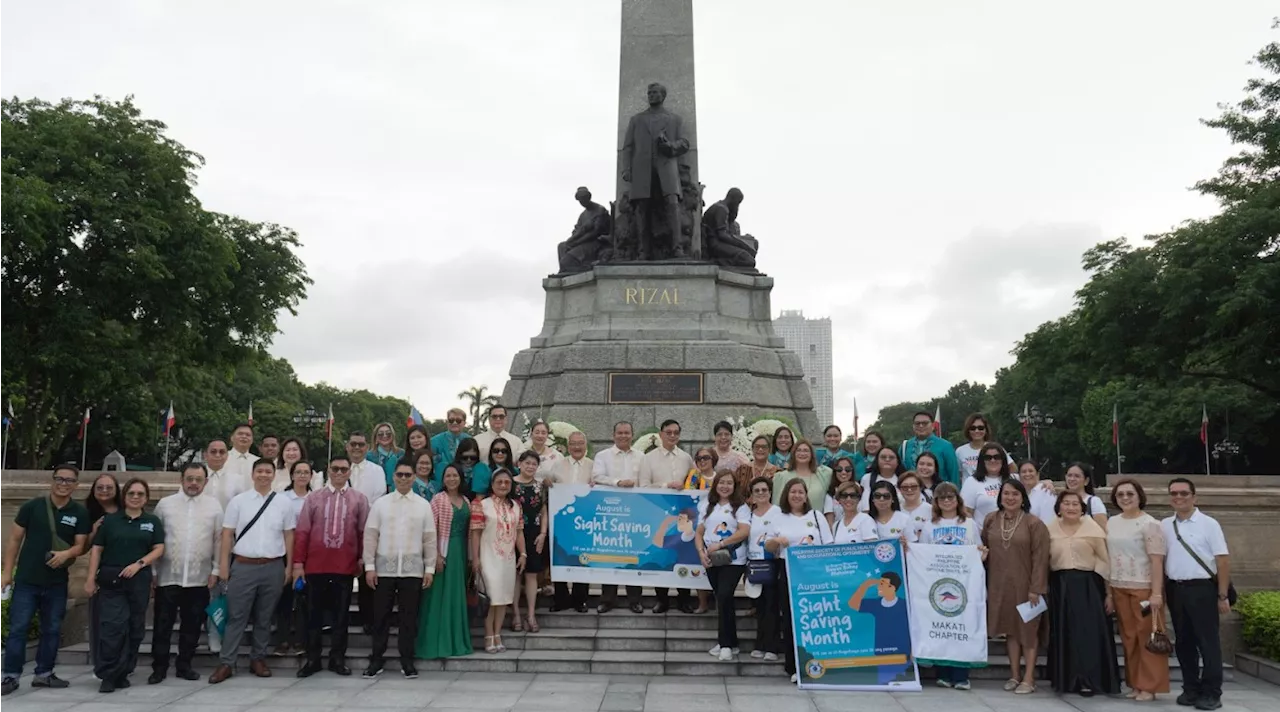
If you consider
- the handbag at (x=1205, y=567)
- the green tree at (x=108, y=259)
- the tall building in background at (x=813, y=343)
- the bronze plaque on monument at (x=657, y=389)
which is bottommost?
the handbag at (x=1205, y=567)

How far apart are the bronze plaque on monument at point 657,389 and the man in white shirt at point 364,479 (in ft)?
24.3

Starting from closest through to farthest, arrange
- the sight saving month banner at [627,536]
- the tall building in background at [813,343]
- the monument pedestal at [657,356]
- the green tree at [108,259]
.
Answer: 1. the sight saving month banner at [627,536]
2. the monument pedestal at [657,356]
3. the green tree at [108,259]
4. the tall building in background at [813,343]

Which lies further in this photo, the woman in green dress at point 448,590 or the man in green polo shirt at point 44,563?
the woman in green dress at point 448,590

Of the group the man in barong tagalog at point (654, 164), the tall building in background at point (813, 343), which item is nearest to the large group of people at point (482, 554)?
the man in barong tagalog at point (654, 164)

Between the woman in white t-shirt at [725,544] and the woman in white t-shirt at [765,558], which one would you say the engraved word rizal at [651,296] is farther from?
the woman in white t-shirt at [765,558]

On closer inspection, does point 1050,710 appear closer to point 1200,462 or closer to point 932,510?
point 932,510

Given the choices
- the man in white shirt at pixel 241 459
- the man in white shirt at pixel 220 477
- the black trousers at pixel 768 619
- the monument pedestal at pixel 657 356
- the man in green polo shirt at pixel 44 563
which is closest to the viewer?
the man in green polo shirt at pixel 44 563

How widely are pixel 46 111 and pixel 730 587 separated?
72.7 ft

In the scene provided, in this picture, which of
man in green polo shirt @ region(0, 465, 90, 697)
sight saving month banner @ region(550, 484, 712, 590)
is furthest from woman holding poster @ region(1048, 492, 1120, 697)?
man in green polo shirt @ region(0, 465, 90, 697)

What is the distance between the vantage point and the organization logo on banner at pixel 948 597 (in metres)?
8.32

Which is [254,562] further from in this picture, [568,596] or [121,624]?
[568,596]

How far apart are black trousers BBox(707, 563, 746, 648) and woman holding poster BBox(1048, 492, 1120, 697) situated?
2538mm

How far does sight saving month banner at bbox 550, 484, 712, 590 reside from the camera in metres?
9.67

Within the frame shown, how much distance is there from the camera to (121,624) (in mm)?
8266
